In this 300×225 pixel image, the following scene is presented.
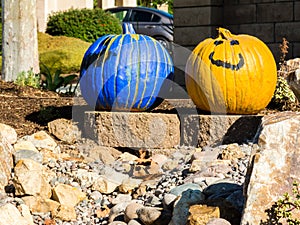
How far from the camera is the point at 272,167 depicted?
12.7 feet

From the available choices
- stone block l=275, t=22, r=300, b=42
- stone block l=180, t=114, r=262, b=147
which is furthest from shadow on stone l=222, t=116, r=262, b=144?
stone block l=275, t=22, r=300, b=42

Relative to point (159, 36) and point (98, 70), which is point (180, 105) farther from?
point (159, 36)

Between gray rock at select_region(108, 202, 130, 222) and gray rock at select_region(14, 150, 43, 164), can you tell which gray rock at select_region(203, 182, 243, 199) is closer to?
gray rock at select_region(108, 202, 130, 222)

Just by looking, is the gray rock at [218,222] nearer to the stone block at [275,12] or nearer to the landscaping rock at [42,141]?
the landscaping rock at [42,141]

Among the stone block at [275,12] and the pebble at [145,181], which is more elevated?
the stone block at [275,12]

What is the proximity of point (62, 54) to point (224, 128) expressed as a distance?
12338 millimetres

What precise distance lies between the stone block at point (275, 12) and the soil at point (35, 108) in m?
2.27

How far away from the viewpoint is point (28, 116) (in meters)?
7.57

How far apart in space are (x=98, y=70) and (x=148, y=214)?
7.58 feet

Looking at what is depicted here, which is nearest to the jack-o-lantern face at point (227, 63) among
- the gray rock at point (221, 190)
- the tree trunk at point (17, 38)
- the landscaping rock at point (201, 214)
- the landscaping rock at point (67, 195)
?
the gray rock at point (221, 190)

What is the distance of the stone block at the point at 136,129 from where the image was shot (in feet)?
20.5

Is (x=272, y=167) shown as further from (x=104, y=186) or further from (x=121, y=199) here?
(x=104, y=186)

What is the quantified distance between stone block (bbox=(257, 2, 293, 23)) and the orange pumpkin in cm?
342

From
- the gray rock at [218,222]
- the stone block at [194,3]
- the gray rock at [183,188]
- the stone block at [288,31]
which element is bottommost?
the gray rock at [183,188]
